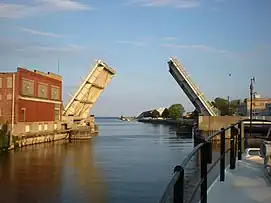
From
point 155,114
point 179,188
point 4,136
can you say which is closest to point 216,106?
point 4,136

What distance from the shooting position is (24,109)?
3456 centimetres

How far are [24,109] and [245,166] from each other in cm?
3254

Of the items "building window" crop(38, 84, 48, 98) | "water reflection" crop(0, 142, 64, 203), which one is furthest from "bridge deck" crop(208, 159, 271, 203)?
"building window" crop(38, 84, 48, 98)

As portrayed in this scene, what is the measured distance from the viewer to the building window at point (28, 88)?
114ft

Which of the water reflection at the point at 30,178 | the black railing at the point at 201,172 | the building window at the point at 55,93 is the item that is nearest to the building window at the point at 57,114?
the building window at the point at 55,93

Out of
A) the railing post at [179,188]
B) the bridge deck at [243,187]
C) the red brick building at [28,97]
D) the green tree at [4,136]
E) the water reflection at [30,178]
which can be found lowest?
the water reflection at [30,178]

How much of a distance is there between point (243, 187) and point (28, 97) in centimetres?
3384

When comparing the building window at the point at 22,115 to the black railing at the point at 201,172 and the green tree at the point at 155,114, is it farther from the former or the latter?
the green tree at the point at 155,114

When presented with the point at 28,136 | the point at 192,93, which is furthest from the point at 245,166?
the point at 28,136

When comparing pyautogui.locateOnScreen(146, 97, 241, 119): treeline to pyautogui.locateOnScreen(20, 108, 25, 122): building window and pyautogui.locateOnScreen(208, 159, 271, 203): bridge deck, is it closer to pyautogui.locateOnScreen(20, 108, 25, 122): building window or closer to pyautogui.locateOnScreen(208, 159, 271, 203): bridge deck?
pyautogui.locateOnScreen(20, 108, 25, 122): building window

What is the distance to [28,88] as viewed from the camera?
35.4 metres

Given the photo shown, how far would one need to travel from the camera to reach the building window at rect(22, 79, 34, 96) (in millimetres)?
34625

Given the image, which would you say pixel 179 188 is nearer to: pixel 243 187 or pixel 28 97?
pixel 243 187

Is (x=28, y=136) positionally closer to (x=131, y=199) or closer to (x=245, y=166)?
(x=131, y=199)
